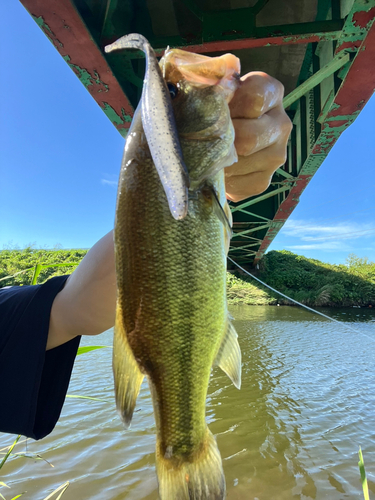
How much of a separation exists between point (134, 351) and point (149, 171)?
0.56 metres

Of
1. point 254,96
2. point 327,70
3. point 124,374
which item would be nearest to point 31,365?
point 124,374

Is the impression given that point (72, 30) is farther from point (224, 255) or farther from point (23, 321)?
point (224, 255)

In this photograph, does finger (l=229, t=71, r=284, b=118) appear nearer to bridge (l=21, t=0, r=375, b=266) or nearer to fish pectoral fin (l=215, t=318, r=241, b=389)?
fish pectoral fin (l=215, t=318, r=241, b=389)

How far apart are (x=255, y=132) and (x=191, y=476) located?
130 centimetres

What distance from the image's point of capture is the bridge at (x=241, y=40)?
10.8 feet

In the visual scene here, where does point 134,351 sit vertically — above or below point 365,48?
below

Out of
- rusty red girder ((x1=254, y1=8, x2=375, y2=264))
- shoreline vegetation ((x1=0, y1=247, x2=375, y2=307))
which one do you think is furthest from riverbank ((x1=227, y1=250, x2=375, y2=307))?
rusty red girder ((x1=254, y1=8, x2=375, y2=264))

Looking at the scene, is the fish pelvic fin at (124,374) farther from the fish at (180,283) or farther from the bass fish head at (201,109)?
the bass fish head at (201,109)

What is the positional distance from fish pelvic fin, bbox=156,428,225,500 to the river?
214 cm

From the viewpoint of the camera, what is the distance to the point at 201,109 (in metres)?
1.03

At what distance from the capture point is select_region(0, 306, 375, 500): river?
2732mm

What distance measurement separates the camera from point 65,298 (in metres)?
1.42

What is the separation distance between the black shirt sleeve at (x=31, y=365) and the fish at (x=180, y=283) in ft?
2.03

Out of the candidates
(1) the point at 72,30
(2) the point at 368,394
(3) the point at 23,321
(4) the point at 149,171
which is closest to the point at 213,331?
(4) the point at 149,171
